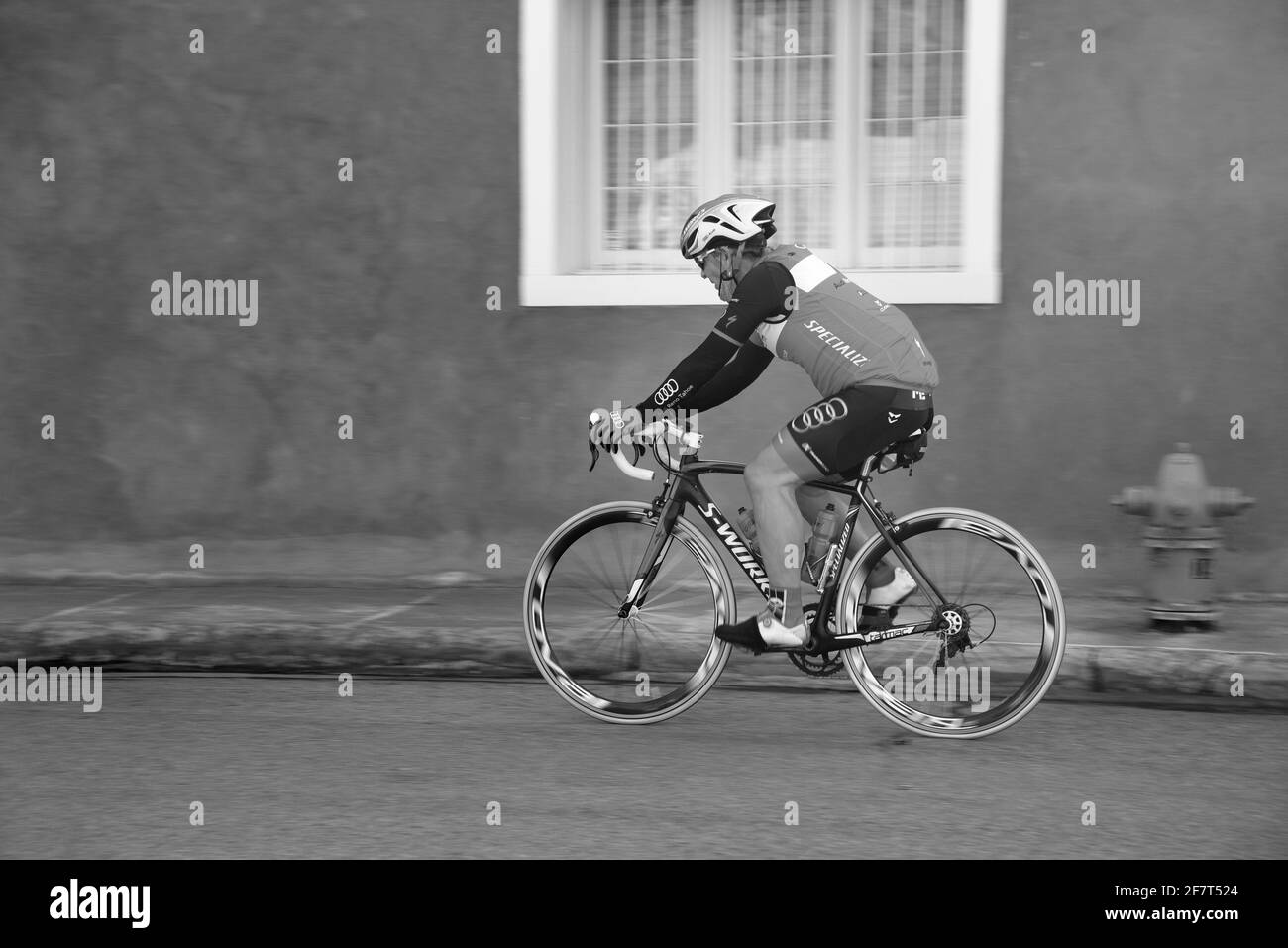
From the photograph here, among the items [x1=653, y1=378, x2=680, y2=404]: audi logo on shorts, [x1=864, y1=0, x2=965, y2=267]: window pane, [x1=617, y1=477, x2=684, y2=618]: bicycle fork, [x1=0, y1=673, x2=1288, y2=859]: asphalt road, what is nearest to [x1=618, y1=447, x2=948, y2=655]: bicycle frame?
[x1=617, y1=477, x2=684, y2=618]: bicycle fork

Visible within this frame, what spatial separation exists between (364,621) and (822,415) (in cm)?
297

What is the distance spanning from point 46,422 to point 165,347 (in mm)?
854

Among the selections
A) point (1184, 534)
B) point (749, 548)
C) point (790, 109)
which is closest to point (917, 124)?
point (790, 109)

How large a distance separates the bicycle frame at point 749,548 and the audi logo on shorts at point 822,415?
0.22 m

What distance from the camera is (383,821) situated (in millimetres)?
4906

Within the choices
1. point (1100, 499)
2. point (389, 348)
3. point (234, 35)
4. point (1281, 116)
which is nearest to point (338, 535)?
point (389, 348)

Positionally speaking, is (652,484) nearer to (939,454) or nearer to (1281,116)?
(939,454)

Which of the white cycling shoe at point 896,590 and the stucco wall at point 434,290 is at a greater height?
the stucco wall at point 434,290

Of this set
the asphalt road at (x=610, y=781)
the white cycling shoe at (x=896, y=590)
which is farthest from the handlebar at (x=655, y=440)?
the asphalt road at (x=610, y=781)

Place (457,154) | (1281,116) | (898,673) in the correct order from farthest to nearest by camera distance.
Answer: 1. (457,154)
2. (1281,116)
3. (898,673)

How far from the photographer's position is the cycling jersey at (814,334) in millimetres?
5680

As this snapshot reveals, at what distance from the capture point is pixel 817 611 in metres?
5.80

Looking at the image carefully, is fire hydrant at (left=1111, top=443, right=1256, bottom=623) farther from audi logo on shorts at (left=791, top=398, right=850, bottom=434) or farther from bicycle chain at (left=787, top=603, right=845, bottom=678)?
audi logo on shorts at (left=791, top=398, right=850, bottom=434)

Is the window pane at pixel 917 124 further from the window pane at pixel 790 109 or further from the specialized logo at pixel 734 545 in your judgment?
the specialized logo at pixel 734 545
